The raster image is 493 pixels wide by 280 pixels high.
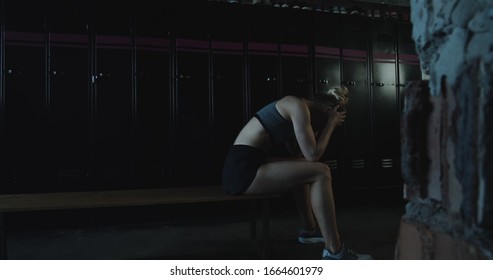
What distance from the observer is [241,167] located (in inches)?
73.5

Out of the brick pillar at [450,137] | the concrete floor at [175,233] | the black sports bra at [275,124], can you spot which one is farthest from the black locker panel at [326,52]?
the brick pillar at [450,137]

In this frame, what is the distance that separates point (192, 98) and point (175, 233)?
1153 mm

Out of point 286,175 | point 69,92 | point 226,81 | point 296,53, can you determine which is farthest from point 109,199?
point 296,53

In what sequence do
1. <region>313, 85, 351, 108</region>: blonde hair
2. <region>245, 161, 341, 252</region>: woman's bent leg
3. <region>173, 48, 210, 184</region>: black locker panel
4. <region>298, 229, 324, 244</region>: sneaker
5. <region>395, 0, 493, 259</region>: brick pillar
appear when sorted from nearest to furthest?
<region>395, 0, 493, 259</region>: brick pillar < <region>245, 161, 341, 252</region>: woman's bent leg < <region>313, 85, 351, 108</region>: blonde hair < <region>298, 229, 324, 244</region>: sneaker < <region>173, 48, 210, 184</region>: black locker panel

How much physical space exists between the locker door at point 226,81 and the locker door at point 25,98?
133 cm

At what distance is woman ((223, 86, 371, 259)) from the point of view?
180 centimetres

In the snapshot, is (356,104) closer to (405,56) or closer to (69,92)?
(405,56)

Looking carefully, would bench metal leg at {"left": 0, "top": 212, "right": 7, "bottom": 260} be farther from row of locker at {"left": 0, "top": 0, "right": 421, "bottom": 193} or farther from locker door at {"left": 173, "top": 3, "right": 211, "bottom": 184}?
locker door at {"left": 173, "top": 3, "right": 211, "bottom": 184}

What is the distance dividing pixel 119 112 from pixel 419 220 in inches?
106

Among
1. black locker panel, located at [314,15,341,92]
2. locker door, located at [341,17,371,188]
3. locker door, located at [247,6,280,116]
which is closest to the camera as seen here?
locker door, located at [247,6,280,116]

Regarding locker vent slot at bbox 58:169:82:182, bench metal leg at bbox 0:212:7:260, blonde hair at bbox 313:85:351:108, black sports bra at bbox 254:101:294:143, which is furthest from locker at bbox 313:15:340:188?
→ bench metal leg at bbox 0:212:7:260

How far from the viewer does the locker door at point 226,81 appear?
3.23 m

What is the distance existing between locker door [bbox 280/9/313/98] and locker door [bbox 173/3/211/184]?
2.39 feet

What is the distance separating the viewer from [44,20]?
284cm
